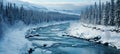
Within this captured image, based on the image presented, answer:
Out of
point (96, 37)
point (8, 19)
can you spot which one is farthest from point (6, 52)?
point (8, 19)

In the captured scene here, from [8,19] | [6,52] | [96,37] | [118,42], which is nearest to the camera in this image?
[6,52]

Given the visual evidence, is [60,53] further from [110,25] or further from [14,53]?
[110,25]

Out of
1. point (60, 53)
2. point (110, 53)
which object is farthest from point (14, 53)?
point (110, 53)

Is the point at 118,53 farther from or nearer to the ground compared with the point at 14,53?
nearer to the ground

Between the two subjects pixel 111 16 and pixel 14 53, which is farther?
pixel 111 16

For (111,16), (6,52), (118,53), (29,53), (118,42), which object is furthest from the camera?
(111,16)

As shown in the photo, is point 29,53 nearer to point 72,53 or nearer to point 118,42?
point 72,53

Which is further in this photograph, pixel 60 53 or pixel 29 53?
pixel 60 53

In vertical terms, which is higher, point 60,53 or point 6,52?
point 6,52

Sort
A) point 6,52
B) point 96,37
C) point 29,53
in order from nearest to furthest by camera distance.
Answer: point 6,52, point 29,53, point 96,37
